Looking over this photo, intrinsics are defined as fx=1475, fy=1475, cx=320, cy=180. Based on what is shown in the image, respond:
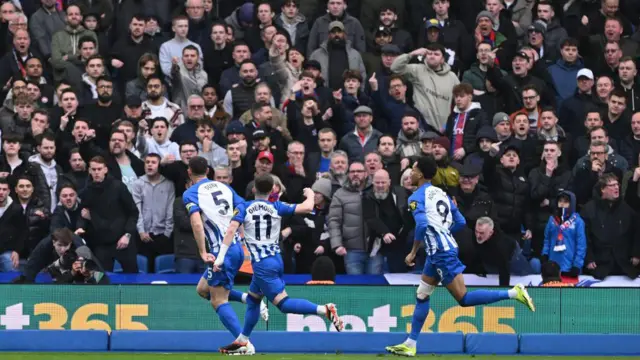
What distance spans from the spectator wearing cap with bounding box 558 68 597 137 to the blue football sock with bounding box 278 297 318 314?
7.80m

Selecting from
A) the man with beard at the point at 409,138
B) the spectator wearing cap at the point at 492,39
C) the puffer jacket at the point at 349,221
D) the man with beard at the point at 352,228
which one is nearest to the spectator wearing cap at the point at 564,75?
the spectator wearing cap at the point at 492,39

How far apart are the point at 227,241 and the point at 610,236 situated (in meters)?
6.86

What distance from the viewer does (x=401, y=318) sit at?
1962 cm

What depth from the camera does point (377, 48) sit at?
2456 cm

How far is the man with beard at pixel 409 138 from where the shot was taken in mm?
22062

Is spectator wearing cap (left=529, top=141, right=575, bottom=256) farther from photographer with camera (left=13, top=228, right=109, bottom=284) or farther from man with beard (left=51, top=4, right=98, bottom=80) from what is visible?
man with beard (left=51, top=4, right=98, bottom=80)

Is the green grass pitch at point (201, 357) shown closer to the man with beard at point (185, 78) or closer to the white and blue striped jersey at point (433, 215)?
the white and blue striped jersey at point (433, 215)

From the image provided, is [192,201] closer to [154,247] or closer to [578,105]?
[154,247]

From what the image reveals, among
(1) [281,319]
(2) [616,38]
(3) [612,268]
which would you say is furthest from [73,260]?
(2) [616,38]

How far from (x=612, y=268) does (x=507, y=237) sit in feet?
5.61

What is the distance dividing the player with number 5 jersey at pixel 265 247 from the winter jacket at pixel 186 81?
7.05m

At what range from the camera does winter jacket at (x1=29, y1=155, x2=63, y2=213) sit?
21766 mm

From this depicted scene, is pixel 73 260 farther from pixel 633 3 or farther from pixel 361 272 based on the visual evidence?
pixel 633 3

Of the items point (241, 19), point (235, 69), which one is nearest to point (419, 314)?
point (235, 69)
